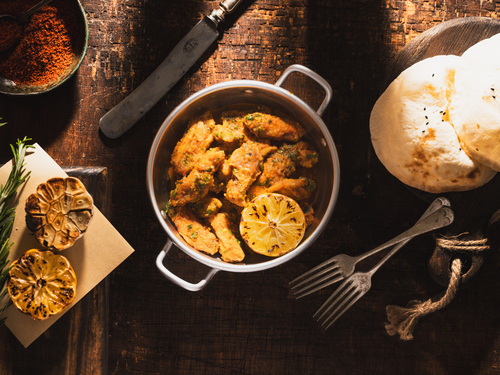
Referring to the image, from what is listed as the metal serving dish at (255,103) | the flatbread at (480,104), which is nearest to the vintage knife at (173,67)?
the metal serving dish at (255,103)

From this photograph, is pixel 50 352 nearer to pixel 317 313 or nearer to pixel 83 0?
pixel 317 313

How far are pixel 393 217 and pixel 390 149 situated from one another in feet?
1.58

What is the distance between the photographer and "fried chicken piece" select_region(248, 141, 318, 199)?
188 cm

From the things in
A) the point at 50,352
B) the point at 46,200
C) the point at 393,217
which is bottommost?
the point at 50,352

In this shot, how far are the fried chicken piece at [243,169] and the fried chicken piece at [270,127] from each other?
88 mm

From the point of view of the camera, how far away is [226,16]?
208 cm

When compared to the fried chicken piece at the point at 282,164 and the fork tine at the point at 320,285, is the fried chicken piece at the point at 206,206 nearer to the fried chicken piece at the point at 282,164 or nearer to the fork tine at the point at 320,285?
the fried chicken piece at the point at 282,164

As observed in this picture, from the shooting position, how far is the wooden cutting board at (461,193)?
1942 mm

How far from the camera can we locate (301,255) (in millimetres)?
2121

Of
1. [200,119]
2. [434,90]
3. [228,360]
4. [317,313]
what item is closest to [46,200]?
[200,119]

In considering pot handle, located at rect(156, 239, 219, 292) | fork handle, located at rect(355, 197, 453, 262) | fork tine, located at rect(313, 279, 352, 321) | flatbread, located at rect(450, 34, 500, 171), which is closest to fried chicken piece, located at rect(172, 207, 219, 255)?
pot handle, located at rect(156, 239, 219, 292)

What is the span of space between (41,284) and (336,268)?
5.71 feet

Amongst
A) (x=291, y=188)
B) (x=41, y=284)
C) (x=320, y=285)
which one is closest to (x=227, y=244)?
(x=291, y=188)

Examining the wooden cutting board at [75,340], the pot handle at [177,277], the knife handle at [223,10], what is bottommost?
the wooden cutting board at [75,340]
